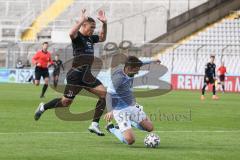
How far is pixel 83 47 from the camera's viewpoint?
15.0 metres

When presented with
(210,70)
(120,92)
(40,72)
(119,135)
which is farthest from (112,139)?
(210,70)

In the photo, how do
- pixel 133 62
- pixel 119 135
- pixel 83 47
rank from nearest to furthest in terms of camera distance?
pixel 133 62 → pixel 119 135 → pixel 83 47

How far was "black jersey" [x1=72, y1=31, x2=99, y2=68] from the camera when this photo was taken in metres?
14.8

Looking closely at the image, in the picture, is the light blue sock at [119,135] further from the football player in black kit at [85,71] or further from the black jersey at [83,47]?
the black jersey at [83,47]

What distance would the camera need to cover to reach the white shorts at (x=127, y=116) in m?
13.1

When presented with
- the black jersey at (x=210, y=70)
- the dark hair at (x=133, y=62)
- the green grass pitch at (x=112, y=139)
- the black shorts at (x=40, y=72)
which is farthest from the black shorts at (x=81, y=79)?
the black jersey at (x=210, y=70)

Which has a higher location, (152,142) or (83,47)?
(83,47)

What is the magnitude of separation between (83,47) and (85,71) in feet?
2.21

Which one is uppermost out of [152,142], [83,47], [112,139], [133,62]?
[83,47]

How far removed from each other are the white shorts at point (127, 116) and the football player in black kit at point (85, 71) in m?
1.32

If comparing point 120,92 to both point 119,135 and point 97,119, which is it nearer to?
point 119,135

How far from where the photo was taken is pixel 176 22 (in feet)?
171

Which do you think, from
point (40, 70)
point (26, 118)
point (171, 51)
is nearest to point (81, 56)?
point (26, 118)

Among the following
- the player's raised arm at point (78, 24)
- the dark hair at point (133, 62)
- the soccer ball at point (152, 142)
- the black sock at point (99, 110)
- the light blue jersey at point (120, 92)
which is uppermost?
the player's raised arm at point (78, 24)
